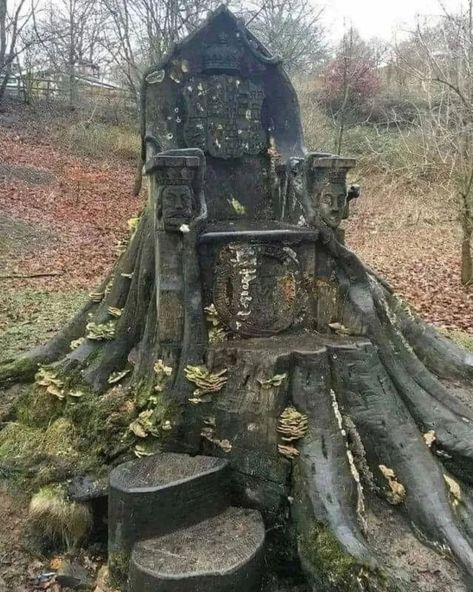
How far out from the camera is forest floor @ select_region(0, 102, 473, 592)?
7.39 meters

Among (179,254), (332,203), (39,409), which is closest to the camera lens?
(179,254)

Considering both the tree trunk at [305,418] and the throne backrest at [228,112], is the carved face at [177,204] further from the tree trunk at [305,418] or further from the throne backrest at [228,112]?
the throne backrest at [228,112]

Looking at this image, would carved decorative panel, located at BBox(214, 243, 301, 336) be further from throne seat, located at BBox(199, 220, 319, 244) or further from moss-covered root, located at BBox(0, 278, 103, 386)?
moss-covered root, located at BBox(0, 278, 103, 386)

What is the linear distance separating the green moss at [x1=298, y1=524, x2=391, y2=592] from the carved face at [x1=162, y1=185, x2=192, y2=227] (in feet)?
7.02

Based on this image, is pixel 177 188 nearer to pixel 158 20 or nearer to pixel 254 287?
pixel 254 287

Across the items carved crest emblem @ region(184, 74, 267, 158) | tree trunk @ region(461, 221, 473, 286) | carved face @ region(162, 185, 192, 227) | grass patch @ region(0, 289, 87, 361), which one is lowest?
grass patch @ region(0, 289, 87, 361)

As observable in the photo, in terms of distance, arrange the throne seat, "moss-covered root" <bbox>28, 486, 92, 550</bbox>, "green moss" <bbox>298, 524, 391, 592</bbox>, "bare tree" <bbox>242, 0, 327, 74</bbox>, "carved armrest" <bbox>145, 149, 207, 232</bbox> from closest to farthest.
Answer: "green moss" <bbox>298, 524, 391, 592</bbox> → "moss-covered root" <bbox>28, 486, 92, 550</bbox> → "carved armrest" <bbox>145, 149, 207, 232</bbox> → the throne seat → "bare tree" <bbox>242, 0, 327, 74</bbox>

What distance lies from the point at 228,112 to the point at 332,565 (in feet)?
12.9

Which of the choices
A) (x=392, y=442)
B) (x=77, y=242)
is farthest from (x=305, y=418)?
(x=77, y=242)

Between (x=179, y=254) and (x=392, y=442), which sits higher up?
(x=179, y=254)

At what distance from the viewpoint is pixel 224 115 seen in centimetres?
555

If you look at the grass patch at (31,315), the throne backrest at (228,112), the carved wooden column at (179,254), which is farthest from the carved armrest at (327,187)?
the grass patch at (31,315)

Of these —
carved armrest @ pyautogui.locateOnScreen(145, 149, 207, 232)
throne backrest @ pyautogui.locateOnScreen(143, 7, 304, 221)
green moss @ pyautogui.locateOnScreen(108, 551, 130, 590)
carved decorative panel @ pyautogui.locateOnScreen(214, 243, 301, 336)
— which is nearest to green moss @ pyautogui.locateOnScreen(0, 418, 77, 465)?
green moss @ pyautogui.locateOnScreen(108, 551, 130, 590)

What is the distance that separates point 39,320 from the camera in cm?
845
